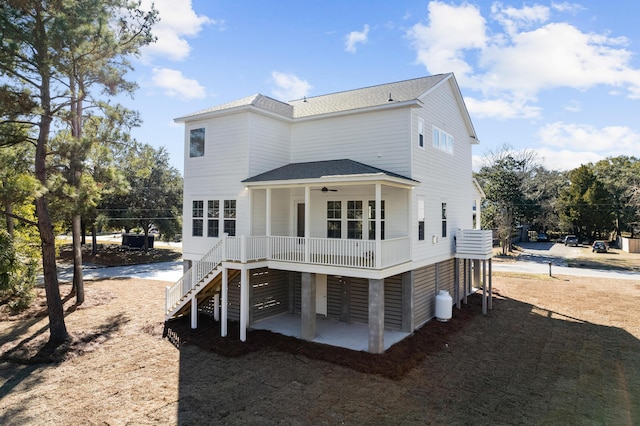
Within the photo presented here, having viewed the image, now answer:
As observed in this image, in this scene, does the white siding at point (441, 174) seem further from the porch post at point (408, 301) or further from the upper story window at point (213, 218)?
the upper story window at point (213, 218)

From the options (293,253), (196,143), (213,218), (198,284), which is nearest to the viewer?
(293,253)

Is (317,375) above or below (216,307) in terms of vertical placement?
below

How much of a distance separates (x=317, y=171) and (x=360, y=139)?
2214 millimetres

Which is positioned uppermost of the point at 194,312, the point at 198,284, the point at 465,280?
the point at 198,284

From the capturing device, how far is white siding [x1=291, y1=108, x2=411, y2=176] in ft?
41.1

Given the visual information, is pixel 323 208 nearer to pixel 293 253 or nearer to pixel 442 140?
pixel 293 253

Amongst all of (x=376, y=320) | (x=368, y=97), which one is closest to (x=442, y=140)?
(x=368, y=97)

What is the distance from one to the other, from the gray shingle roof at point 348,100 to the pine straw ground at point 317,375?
860cm

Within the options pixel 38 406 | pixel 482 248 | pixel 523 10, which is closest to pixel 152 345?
pixel 38 406

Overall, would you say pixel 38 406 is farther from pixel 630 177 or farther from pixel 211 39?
pixel 630 177

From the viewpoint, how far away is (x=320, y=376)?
9.32m

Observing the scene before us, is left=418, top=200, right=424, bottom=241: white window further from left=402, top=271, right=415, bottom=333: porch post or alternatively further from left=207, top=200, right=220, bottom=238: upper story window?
left=207, top=200, right=220, bottom=238: upper story window

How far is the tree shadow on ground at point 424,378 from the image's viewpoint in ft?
24.7

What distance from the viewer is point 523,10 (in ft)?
43.4
